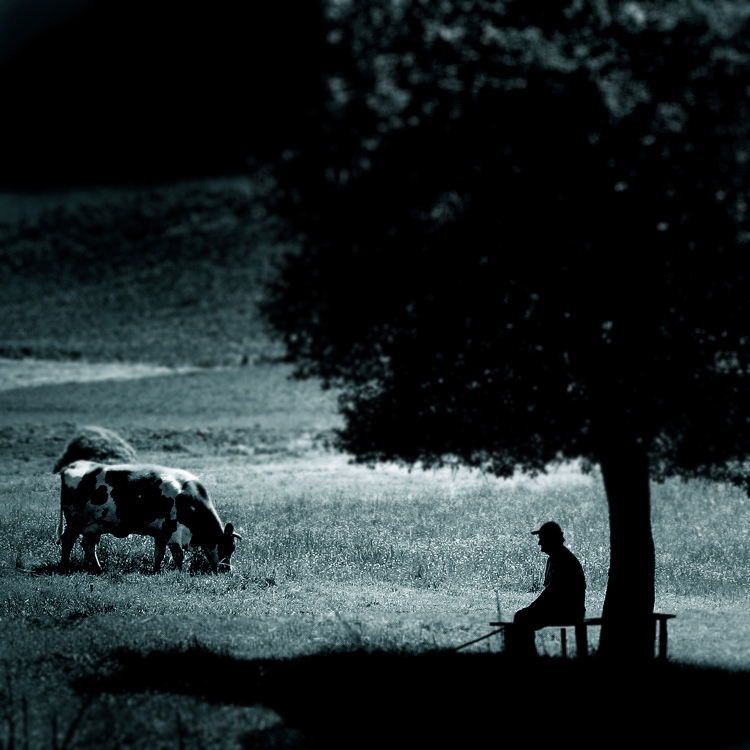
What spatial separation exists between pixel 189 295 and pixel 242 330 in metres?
12.4

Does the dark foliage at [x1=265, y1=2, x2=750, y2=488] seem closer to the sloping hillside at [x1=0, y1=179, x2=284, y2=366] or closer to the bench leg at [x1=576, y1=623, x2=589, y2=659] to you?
the bench leg at [x1=576, y1=623, x2=589, y2=659]

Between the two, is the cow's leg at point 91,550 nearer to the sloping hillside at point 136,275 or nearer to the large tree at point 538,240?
the large tree at point 538,240

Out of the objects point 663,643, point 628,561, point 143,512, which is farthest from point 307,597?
point 663,643

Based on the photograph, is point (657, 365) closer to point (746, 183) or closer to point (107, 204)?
point (746, 183)

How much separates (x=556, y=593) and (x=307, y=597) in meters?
5.84

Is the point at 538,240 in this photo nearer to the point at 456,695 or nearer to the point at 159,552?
the point at 456,695

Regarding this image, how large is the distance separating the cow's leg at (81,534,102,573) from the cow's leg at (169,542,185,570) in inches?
58.8

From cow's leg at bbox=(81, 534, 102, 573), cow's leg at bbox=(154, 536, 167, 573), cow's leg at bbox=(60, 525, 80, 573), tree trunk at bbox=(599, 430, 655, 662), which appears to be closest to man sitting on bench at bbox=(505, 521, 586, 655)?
tree trunk at bbox=(599, 430, 655, 662)

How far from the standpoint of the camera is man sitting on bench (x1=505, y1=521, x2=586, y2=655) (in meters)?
13.6

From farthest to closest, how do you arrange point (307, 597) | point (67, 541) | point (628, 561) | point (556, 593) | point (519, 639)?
point (67, 541), point (307, 597), point (628, 561), point (556, 593), point (519, 639)

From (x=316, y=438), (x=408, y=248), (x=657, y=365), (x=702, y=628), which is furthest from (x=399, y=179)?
(x=316, y=438)

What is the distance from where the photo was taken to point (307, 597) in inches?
720

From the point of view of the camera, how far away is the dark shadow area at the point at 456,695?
11.3m

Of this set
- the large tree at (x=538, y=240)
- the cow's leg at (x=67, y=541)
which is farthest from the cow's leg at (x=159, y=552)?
the large tree at (x=538, y=240)
